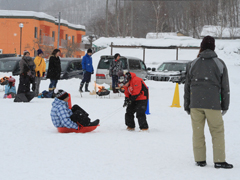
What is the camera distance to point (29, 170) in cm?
457

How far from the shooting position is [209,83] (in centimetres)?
485

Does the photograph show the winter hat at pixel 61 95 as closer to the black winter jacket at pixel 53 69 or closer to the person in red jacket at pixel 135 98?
the person in red jacket at pixel 135 98

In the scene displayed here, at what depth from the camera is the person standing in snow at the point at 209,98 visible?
15.8 ft

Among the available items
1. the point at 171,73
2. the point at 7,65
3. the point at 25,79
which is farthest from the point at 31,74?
the point at 171,73

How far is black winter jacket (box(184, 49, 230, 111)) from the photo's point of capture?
4.84 m

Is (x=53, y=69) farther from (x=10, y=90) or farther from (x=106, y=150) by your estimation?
(x=106, y=150)

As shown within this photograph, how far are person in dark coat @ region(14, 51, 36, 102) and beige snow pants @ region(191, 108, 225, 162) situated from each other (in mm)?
8040

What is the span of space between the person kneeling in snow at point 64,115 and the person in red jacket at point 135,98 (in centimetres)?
96

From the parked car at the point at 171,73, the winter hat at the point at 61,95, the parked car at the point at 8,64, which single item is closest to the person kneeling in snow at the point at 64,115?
the winter hat at the point at 61,95

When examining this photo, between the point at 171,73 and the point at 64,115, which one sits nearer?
the point at 64,115

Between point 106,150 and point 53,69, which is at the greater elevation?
point 53,69

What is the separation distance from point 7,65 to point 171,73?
8.48m

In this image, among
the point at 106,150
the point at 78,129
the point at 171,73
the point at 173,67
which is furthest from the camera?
the point at 173,67

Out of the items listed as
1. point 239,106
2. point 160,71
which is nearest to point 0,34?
point 160,71
